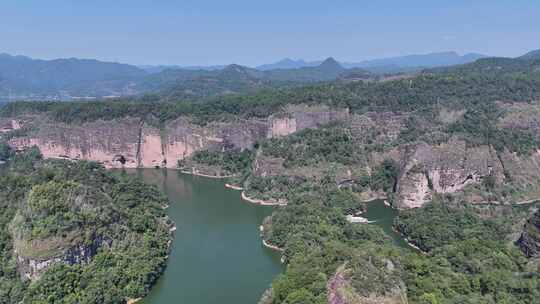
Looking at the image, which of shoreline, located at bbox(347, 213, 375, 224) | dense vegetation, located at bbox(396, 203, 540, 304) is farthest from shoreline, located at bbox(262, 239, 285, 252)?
dense vegetation, located at bbox(396, 203, 540, 304)

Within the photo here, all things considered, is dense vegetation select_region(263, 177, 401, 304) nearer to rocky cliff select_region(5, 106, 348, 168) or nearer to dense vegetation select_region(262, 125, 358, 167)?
dense vegetation select_region(262, 125, 358, 167)

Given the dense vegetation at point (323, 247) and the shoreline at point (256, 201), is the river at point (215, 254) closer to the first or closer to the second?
the shoreline at point (256, 201)

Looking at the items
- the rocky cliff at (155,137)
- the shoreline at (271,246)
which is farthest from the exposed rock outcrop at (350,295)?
the rocky cliff at (155,137)

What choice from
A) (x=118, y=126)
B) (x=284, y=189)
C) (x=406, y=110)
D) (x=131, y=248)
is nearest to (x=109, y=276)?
(x=131, y=248)

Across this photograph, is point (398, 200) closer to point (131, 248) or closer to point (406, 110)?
point (406, 110)

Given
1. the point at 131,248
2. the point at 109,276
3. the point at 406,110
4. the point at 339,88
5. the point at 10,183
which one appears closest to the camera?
the point at 109,276

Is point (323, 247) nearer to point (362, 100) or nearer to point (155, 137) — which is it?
point (362, 100)

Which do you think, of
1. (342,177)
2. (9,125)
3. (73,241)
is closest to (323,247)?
(73,241)
